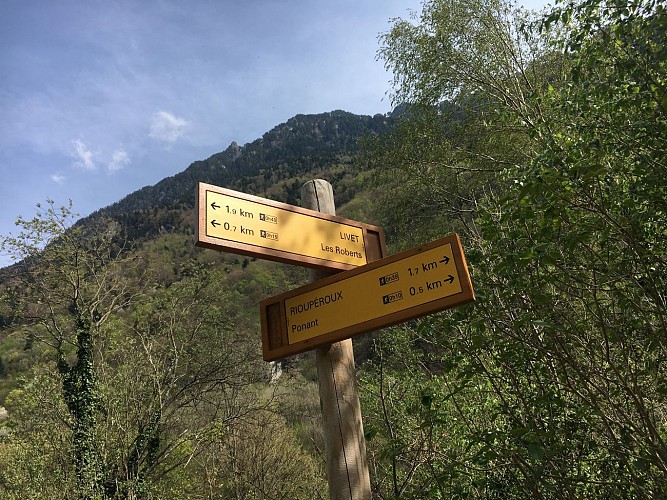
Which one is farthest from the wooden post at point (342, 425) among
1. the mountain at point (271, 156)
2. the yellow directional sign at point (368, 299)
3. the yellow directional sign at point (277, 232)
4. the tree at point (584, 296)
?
the mountain at point (271, 156)

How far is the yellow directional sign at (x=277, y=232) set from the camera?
2.12 meters

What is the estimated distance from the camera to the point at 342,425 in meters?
2.20

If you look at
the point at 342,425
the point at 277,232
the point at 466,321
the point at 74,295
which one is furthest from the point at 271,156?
the point at 342,425

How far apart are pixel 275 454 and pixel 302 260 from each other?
14546 millimetres

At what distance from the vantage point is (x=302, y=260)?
2303 mm

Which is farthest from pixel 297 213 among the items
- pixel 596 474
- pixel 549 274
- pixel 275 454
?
pixel 275 454

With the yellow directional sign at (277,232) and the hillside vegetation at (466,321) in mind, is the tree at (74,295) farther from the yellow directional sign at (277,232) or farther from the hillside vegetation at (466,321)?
the yellow directional sign at (277,232)

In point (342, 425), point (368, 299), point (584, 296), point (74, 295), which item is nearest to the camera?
point (368, 299)

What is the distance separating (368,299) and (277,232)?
20.8 inches

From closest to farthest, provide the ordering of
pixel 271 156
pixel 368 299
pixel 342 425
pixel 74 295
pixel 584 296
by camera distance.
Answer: pixel 368 299
pixel 342 425
pixel 584 296
pixel 74 295
pixel 271 156

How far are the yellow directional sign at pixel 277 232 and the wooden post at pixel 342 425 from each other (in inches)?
17.2

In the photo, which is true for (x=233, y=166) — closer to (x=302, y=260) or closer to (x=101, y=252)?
(x=101, y=252)

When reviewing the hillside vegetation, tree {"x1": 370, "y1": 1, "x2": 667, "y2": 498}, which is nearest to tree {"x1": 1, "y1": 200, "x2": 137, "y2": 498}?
the hillside vegetation

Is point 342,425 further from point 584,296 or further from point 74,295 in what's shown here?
point 74,295
